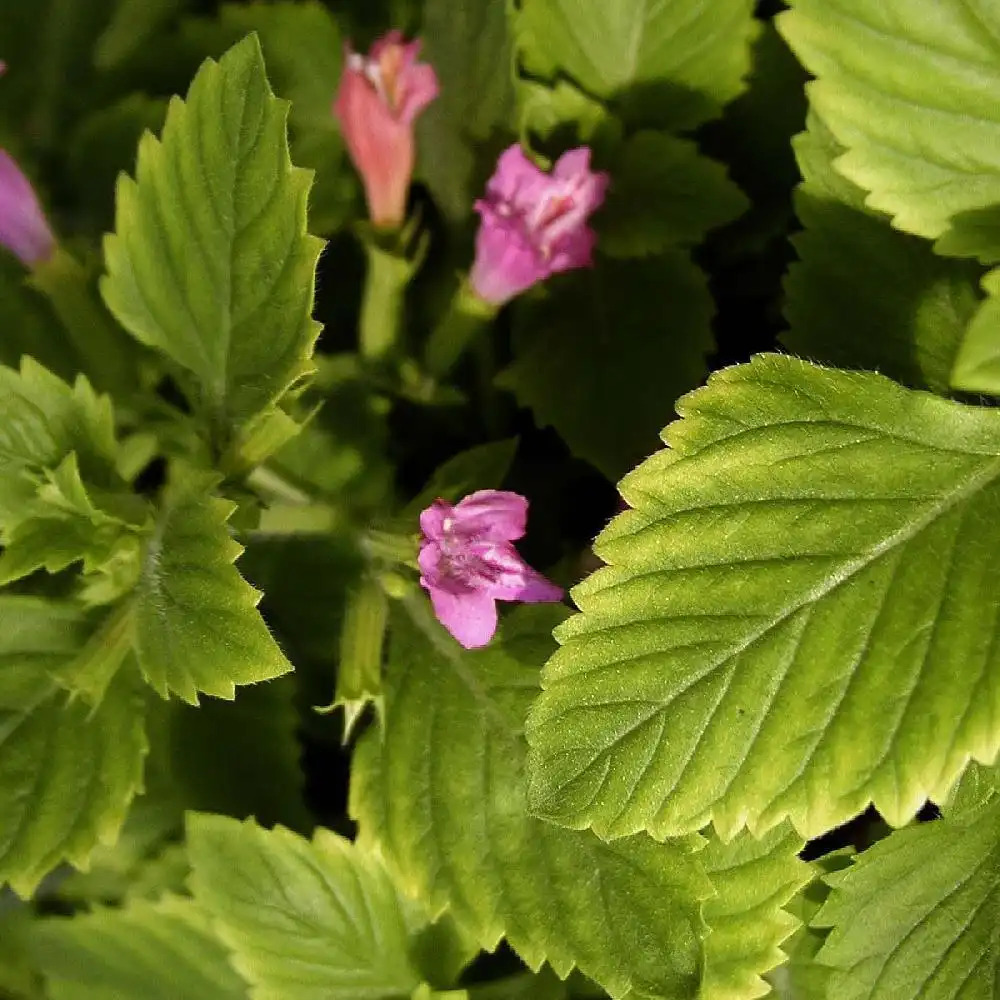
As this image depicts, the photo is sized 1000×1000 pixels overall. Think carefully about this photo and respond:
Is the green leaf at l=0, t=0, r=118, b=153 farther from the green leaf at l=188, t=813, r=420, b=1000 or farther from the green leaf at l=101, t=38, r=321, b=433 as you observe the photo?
the green leaf at l=188, t=813, r=420, b=1000

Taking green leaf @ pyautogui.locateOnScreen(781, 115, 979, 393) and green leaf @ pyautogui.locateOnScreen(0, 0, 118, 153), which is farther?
green leaf @ pyautogui.locateOnScreen(0, 0, 118, 153)

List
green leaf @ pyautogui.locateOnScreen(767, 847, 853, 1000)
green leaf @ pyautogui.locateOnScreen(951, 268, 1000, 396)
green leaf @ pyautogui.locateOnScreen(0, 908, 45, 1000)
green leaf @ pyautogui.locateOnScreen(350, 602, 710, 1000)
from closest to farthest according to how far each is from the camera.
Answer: green leaf @ pyautogui.locateOnScreen(951, 268, 1000, 396) < green leaf @ pyautogui.locateOnScreen(350, 602, 710, 1000) < green leaf @ pyautogui.locateOnScreen(767, 847, 853, 1000) < green leaf @ pyautogui.locateOnScreen(0, 908, 45, 1000)

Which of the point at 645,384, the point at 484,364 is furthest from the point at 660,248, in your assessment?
the point at 484,364

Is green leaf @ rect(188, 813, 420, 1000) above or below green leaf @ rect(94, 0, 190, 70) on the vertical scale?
below

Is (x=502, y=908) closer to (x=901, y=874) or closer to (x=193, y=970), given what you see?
(x=901, y=874)

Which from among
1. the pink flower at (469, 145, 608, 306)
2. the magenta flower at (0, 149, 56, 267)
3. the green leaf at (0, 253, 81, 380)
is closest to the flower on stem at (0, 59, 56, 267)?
the magenta flower at (0, 149, 56, 267)
